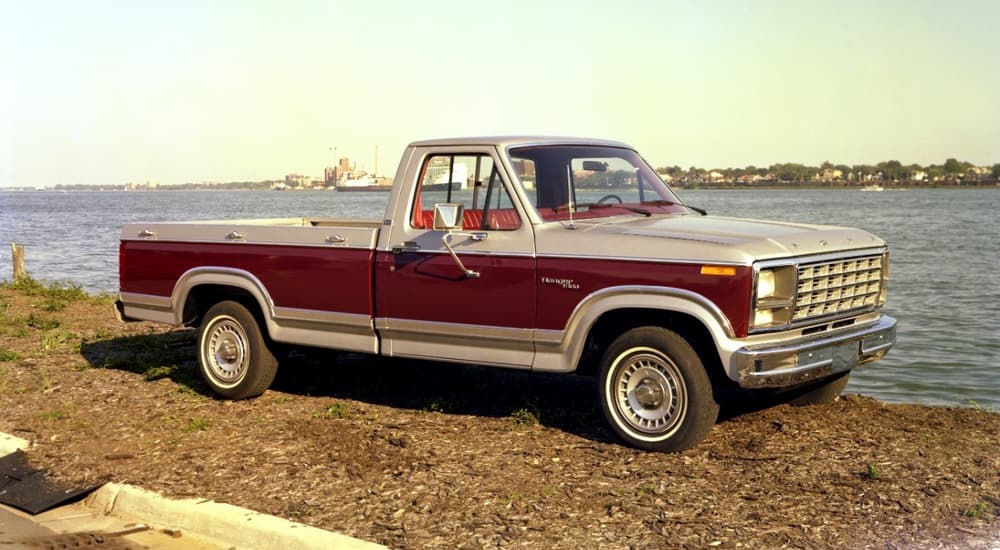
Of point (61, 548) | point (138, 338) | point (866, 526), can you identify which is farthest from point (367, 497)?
point (138, 338)

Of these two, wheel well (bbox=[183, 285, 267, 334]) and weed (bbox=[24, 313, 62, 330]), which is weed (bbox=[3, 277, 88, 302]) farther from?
wheel well (bbox=[183, 285, 267, 334])

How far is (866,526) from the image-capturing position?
18.4 feet

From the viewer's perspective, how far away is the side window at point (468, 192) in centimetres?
790

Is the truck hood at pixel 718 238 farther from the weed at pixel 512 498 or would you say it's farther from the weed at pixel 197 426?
the weed at pixel 197 426

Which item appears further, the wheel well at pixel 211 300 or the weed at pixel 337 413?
the wheel well at pixel 211 300

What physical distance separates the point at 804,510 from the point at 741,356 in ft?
3.61

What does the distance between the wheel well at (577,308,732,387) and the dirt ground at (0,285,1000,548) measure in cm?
53

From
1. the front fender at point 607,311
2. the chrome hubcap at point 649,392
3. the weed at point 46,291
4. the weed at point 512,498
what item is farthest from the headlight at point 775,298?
the weed at point 46,291

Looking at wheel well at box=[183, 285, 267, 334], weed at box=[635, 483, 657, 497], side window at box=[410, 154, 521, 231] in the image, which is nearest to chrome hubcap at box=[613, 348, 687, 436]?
weed at box=[635, 483, 657, 497]

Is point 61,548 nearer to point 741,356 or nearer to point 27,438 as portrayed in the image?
point 27,438

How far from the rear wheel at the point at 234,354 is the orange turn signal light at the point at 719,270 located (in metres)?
4.07

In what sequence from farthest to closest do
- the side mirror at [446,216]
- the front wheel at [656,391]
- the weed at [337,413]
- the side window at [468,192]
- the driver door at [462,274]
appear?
the weed at [337,413], the side window at [468,192], the driver door at [462,274], the side mirror at [446,216], the front wheel at [656,391]

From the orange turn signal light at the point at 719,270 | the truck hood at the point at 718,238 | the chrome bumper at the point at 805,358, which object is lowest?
the chrome bumper at the point at 805,358

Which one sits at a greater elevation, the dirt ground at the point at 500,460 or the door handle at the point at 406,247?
the door handle at the point at 406,247
